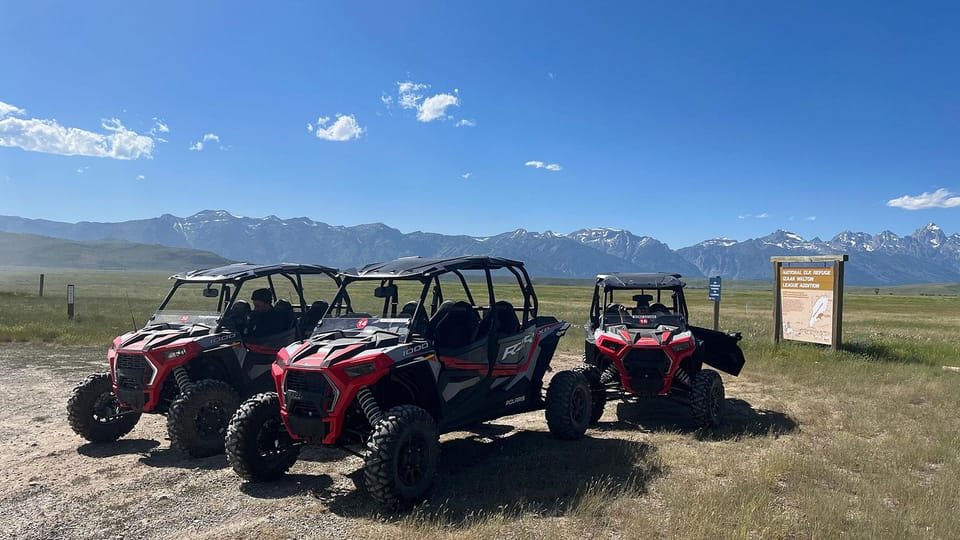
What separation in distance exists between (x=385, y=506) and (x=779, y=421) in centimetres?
673

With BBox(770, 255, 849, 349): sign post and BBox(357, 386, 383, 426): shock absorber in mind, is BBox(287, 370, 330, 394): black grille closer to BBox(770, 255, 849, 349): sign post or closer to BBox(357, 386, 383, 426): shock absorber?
BBox(357, 386, 383, 426): shock absorber

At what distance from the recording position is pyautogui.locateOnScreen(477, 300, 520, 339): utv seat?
25.2 feet

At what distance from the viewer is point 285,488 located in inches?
256

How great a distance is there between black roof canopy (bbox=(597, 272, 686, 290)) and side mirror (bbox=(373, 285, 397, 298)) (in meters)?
4.34

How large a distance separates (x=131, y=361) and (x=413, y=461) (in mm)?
4026

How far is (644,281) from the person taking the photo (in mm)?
10750

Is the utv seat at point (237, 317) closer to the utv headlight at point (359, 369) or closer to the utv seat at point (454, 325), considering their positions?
the utv seat at point (454, 325)

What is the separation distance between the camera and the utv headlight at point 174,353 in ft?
24.9

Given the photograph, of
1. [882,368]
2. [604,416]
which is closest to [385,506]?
[604,416]

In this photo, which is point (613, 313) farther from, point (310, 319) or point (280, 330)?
point (280, 330)

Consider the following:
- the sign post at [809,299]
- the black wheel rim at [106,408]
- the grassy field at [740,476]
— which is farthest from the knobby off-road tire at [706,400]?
the sign post at [809,299]

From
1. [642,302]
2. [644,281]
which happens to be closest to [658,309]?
[642,302]

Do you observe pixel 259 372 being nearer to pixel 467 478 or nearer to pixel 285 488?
pixel 285 488

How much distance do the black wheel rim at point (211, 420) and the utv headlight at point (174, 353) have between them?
2.38 feet
